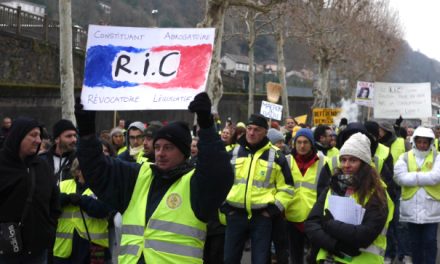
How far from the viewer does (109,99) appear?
4.66 metres

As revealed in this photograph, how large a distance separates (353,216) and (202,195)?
145cm

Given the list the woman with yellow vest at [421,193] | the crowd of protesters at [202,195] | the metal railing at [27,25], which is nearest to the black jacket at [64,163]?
the crowd of protesters at [202,195]

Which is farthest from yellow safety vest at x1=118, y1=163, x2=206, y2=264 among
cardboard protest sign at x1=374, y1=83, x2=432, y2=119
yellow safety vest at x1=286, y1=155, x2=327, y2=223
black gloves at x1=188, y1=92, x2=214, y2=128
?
cardboard protest sign at x1=374, y1=83, x2=432, y2=119

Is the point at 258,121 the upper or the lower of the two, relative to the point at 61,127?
upper

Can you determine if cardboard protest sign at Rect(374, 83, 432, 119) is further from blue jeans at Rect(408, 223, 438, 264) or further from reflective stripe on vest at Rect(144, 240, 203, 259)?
reflective stripe on vest at Rect(144, 240, 203, 259)

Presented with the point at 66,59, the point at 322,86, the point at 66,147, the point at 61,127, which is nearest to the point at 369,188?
the point at 66,147

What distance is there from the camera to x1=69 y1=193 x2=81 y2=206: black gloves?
5.70 meters

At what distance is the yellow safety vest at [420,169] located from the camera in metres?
7.38

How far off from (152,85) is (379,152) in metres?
3.57

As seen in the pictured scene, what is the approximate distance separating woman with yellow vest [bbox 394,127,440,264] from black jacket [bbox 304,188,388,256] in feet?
9.90

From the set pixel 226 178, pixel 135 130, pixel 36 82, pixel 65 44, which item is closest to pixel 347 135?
pixel 135 130

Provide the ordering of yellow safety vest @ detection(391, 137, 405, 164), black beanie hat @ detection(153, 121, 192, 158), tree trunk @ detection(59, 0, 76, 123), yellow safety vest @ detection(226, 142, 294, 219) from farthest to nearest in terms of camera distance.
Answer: tree trunk @ detection(59, 0, 76, 123)
yellow safety vest @ detection(391, 137, 405, 164)
yellow safety vest @ detection(226, 142, 294, 219)
black beanie hat @ detection(153, 121, 192, 158)

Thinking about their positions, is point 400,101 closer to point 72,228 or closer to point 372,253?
point 72,228

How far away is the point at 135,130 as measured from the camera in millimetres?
7512
